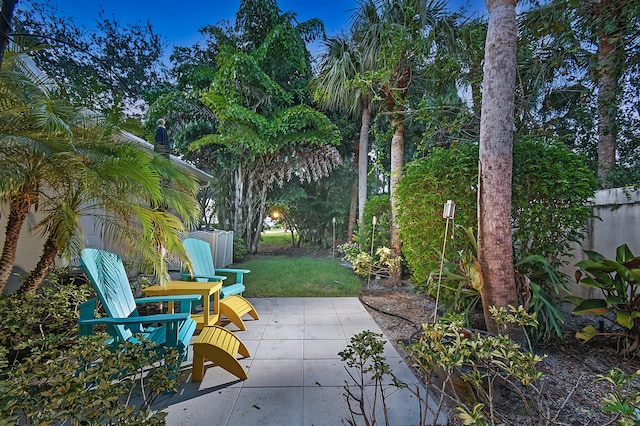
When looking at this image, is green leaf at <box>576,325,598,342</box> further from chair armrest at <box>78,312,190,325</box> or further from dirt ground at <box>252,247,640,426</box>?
chair armrest at <box>78,312,190,325</box>

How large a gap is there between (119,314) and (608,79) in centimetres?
781

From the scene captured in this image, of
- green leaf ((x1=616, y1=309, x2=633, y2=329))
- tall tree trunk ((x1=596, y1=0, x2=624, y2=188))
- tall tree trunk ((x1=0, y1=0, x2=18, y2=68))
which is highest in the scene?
tall tree trunk ((x1=596, y1=0, x2=624, y2=188))

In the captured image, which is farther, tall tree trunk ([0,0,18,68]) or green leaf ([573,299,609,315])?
green leaf ([573,299,609,315])

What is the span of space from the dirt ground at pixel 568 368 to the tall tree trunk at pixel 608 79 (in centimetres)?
312

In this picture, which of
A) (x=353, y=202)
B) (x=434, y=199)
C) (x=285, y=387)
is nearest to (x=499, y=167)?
(x=434, y=199)

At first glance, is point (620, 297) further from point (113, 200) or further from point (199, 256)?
point (113, 200)

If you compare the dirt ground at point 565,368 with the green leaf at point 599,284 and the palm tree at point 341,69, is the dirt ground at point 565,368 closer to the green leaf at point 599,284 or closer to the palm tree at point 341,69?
the green leaf at point 599,284

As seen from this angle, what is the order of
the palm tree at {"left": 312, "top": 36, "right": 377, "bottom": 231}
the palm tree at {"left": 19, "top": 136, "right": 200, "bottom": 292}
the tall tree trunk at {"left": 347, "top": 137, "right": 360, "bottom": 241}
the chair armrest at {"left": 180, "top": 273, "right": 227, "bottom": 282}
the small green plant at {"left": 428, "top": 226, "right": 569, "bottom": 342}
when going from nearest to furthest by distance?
the palm tree at {"left": 19, "top": 136, "right": 200, "bottom": 292} → the small green plant at {"left": 428, "top": 226, "right": 569, "bottom": 342} → the chair armrest at {"left": 180, "top": 273, "right": 227, "bottom": 282} → the palm tree at {"left": 312, "top": 36, "right": 377, "bottom": 231} → the tall tree trunk at {"left": 347, "top": 137, "right": 360, "bottom": 241}

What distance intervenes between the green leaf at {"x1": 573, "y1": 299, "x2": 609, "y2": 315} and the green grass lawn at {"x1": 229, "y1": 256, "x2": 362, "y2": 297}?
11.4ft

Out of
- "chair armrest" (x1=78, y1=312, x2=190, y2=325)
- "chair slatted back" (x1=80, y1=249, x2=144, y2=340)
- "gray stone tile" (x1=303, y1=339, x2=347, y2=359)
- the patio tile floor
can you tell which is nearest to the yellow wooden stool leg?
the patio tile floor

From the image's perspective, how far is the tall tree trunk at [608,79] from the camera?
3.08 m

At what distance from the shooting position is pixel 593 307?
2.71m

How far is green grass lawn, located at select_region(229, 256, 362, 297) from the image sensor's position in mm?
5531

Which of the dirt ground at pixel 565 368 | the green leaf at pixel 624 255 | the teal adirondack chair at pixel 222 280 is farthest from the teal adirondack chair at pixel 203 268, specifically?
the green leaf at pixel 624 255
